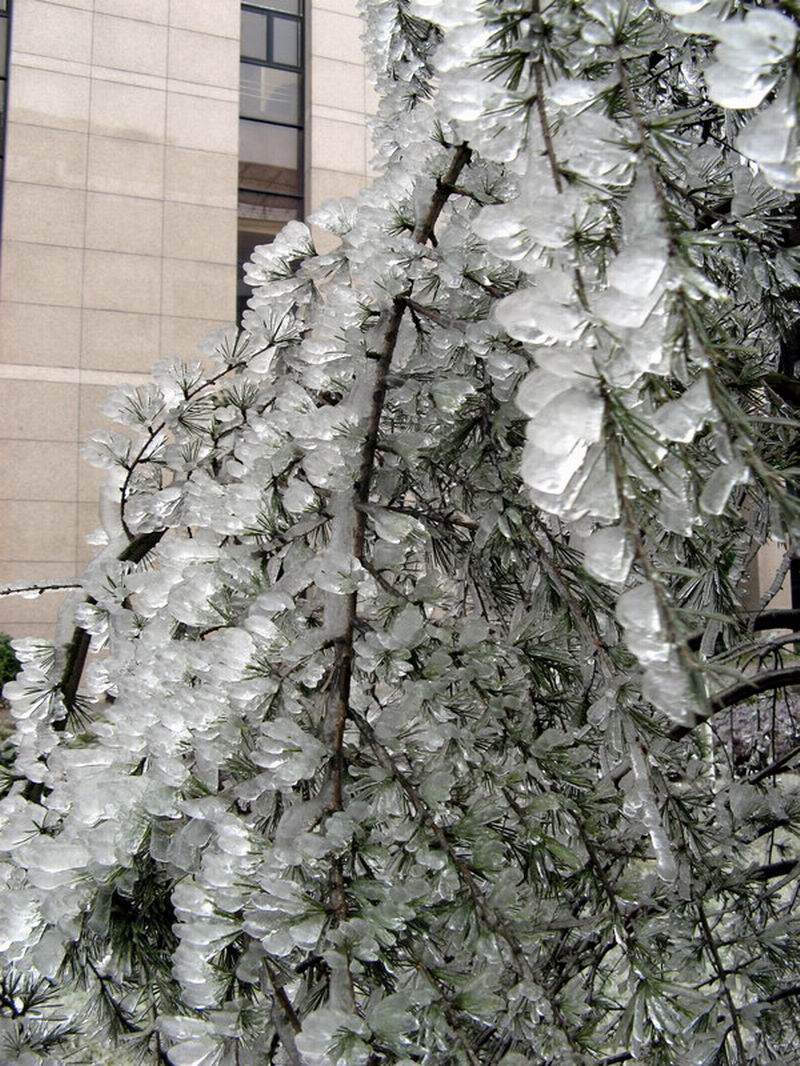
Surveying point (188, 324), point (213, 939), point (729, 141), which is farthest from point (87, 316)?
point (213, 939)

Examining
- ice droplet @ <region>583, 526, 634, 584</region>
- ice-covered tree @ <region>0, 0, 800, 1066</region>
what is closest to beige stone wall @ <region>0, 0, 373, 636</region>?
ice-covered tree @ <region>0, 0, 800, 1066</region>

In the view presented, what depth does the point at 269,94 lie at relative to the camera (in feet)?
31.7

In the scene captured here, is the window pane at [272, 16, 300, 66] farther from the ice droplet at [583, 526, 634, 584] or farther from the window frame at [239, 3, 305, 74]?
the ice droplet at [583, 526, 634, 584]

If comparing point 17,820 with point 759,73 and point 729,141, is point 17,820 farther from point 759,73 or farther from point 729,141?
point 729,141

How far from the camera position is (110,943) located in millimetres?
938

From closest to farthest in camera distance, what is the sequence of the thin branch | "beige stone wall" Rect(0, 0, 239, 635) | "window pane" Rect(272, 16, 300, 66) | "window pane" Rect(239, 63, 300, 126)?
the thin branch, "beige stone wall" Rect(0, 0, 239, 635), "window pane" Rect(239, 63, 300, 126), "window pane" Rect(272, 16, 300, 66)

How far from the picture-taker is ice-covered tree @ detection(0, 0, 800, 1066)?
498mm

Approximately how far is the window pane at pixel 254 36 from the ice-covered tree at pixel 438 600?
31.2ft

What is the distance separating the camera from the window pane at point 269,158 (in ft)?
31.0

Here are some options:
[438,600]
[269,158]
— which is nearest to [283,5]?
[269,158]

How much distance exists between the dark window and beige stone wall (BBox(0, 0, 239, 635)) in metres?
0.28

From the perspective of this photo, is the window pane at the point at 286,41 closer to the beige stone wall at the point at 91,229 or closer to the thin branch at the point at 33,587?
the beige stone wall at the point at 91,229

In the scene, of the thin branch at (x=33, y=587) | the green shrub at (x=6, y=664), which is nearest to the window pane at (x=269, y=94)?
the green shrub at (x=6, y=664)

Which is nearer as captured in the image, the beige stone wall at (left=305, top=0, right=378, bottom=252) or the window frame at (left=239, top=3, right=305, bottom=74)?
the beige stone wall at (left=305, top=0, right=378, bottom=252)
